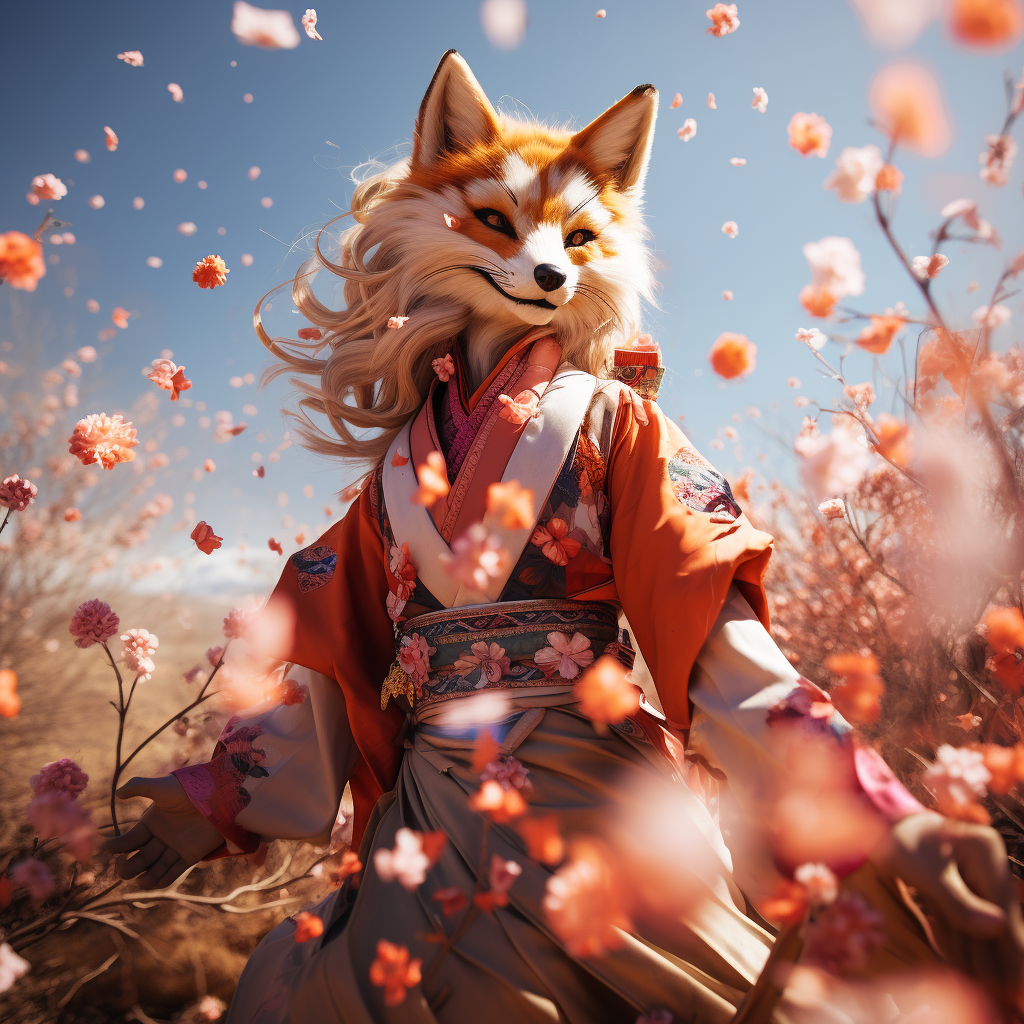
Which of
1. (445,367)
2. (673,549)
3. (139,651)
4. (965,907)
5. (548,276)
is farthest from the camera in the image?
(139,651)

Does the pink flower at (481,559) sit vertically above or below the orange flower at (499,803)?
above

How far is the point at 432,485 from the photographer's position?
5.56 ft

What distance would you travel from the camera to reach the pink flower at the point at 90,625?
6.87ft

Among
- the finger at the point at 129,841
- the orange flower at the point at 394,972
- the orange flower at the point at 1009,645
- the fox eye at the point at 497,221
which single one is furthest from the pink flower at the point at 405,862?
the orange flower at the point at 1009,645

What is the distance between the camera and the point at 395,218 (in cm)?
206

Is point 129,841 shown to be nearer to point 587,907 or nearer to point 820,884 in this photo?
point 587,907

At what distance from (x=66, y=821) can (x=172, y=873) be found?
31 centimetres

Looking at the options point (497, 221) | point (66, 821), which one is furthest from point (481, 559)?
point (66, 821)

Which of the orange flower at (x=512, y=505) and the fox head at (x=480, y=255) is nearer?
the orange flower at (x=512, y=505)

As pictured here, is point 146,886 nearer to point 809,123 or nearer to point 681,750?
point 681,750

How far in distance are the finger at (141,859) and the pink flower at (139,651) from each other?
723 mm

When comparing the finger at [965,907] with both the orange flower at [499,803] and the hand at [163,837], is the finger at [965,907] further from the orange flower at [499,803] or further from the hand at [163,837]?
the hand at [163,837]

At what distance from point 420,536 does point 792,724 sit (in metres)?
1.00

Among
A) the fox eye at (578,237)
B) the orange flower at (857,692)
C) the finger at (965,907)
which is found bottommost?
the orange flower at (857,692)
